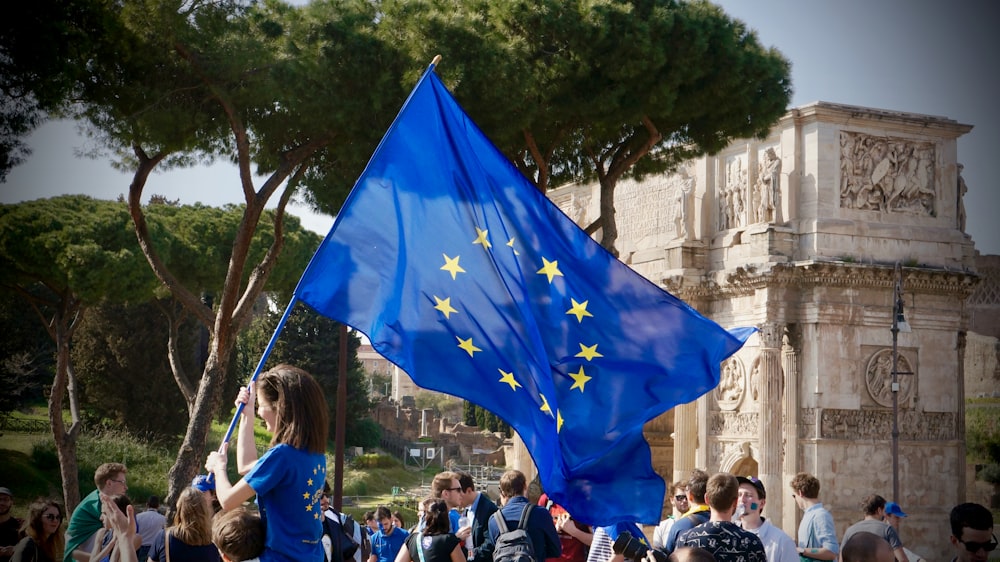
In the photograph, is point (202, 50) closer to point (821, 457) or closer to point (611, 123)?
point (611, 123)

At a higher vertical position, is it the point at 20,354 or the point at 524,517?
the point at 20,354

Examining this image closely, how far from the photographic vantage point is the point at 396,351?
20.6 ft

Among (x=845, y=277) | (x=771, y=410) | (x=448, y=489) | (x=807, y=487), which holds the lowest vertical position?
(x=448, y=489)

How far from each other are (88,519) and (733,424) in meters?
22.1

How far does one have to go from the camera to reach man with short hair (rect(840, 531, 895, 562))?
4633 millimetres

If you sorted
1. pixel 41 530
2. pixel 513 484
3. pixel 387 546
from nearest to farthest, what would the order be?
pixel 41 530, pixel 513 484, pixel 387 546

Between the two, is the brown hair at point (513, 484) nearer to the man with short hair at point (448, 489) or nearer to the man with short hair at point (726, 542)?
the man with short hair at point (448, 489)

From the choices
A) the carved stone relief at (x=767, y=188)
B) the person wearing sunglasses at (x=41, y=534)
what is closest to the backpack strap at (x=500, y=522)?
the person wearing sunglasses at (x=41, y=534)

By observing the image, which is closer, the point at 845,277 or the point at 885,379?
the point at 845,277

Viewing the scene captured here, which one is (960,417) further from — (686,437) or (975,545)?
(975,545)

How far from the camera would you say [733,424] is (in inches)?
1091

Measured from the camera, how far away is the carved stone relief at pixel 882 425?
2602cm

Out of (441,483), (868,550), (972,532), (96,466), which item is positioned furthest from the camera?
(96,466)

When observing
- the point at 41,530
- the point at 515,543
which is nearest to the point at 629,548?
the point at 515,543
